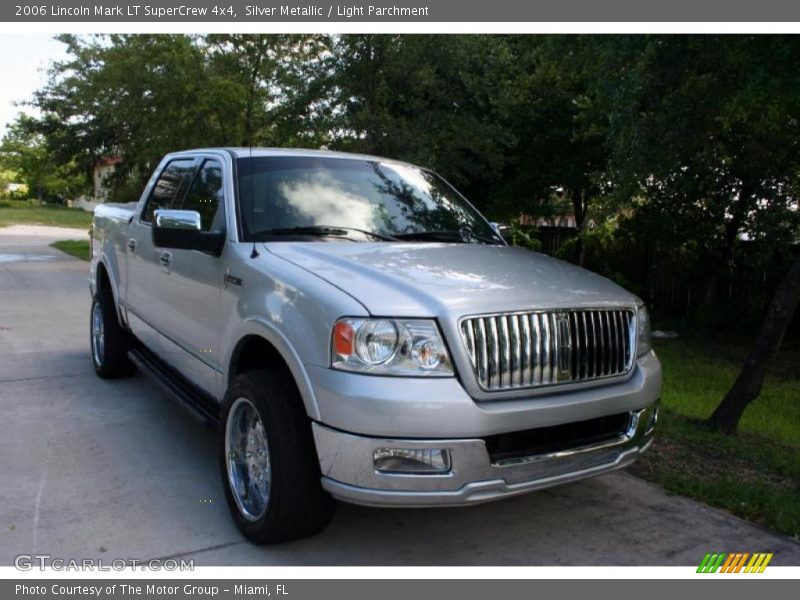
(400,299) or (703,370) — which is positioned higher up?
(400,299)

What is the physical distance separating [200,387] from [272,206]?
47.4 inches

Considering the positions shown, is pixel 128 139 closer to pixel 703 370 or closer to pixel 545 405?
pixel 703 370

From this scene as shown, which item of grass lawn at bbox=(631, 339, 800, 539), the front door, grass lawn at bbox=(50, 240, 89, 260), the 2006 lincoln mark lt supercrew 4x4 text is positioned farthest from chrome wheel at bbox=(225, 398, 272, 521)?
grass lawn at bbox=(50, 240, 89, 260)

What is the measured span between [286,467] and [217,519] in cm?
90

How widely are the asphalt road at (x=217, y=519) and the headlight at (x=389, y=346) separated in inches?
41.1

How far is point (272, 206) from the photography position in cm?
443

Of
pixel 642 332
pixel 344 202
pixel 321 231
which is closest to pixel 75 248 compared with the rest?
pixel 344 202

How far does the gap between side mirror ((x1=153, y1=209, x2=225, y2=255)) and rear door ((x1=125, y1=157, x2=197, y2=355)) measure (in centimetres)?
100

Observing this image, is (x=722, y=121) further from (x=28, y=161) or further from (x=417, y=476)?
(x=28, y=161)

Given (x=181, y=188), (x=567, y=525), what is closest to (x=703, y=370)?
(x=567, y=525)

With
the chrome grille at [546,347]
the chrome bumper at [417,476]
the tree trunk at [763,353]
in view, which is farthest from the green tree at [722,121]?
the chrome bumper at [417,476]

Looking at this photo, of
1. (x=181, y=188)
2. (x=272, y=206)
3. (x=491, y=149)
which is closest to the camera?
(x=272, y=206)

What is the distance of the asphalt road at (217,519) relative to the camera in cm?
Result: 367

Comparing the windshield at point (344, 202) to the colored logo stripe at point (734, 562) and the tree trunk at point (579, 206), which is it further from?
the tree trunk at point (579, 206)
